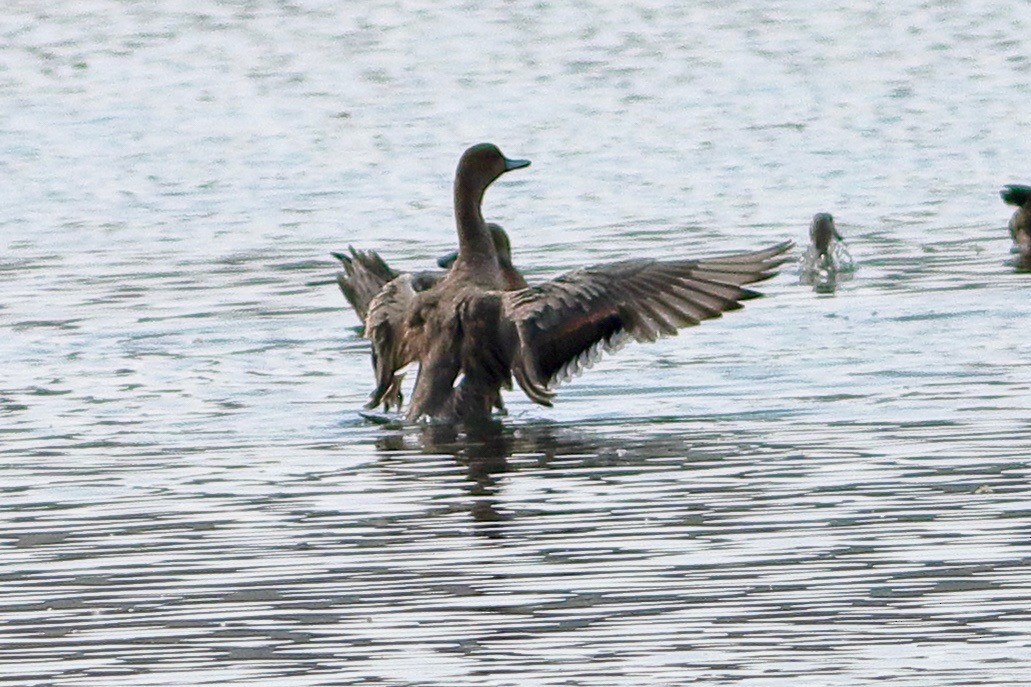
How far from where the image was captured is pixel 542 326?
37.6 feet

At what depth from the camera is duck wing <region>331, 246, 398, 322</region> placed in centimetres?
1296

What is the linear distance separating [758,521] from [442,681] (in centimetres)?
212

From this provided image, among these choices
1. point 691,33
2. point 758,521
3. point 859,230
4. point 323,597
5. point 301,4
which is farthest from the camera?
point 301,4

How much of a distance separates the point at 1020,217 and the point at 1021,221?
0.32 ft

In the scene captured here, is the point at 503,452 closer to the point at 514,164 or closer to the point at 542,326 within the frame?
the point at 542,326

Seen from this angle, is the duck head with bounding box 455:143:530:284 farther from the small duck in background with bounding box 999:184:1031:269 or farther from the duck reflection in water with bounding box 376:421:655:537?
the small duck in background with bounding box 999:184:1031:269

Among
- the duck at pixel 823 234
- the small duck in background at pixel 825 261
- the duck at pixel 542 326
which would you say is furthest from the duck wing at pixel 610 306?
the duck at pixel 823 234

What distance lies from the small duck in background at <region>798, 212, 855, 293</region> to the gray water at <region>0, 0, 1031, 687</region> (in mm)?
113

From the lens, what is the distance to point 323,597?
7898 mm

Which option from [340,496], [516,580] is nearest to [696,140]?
[340,496]

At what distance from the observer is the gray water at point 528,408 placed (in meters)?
7.39

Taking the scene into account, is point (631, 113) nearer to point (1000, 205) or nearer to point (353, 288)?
point (1000, 205)

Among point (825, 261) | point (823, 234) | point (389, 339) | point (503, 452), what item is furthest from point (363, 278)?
point (823, 234)

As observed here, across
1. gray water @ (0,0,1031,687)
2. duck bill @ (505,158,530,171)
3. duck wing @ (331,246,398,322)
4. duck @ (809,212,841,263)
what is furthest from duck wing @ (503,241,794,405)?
duck @ (809,212,841,263)
